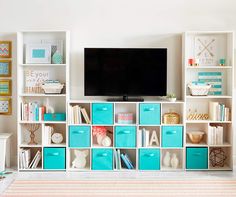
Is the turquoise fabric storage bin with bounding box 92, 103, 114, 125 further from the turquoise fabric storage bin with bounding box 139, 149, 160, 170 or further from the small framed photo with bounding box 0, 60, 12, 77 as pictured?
the small framed photo with bounding box 0, 60, 12, 77

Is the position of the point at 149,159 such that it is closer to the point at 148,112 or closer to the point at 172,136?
the point at 172,136

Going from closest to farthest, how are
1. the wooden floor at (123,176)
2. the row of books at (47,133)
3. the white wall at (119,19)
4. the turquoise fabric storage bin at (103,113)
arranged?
the wooden floor at (123,176), the turquoise fabric storage bin at (103,113), the row of books at (47,133), the white wall at (119,19)

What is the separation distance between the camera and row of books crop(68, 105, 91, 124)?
4.93 metres

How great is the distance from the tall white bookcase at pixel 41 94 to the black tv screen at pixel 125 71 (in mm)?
297

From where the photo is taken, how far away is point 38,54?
502 cm

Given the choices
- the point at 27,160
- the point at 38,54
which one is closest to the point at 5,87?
the point at 38,54

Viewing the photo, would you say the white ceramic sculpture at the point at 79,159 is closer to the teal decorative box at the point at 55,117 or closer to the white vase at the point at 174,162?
the teal decorative box at the point at 55,117

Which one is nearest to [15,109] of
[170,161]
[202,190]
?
[170,161]

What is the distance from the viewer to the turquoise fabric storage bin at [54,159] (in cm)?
491

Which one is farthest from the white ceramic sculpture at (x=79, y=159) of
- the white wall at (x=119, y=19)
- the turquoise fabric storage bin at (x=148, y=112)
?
the white wall at (x=119, y=19)

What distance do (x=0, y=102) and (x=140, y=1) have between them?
2121mm

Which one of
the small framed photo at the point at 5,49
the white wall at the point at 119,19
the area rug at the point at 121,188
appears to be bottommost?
the area rug at the point at 121,188

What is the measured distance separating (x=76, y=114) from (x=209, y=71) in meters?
1.71

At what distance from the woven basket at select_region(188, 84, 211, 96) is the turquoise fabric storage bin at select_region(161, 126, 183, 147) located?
0.45 meters
